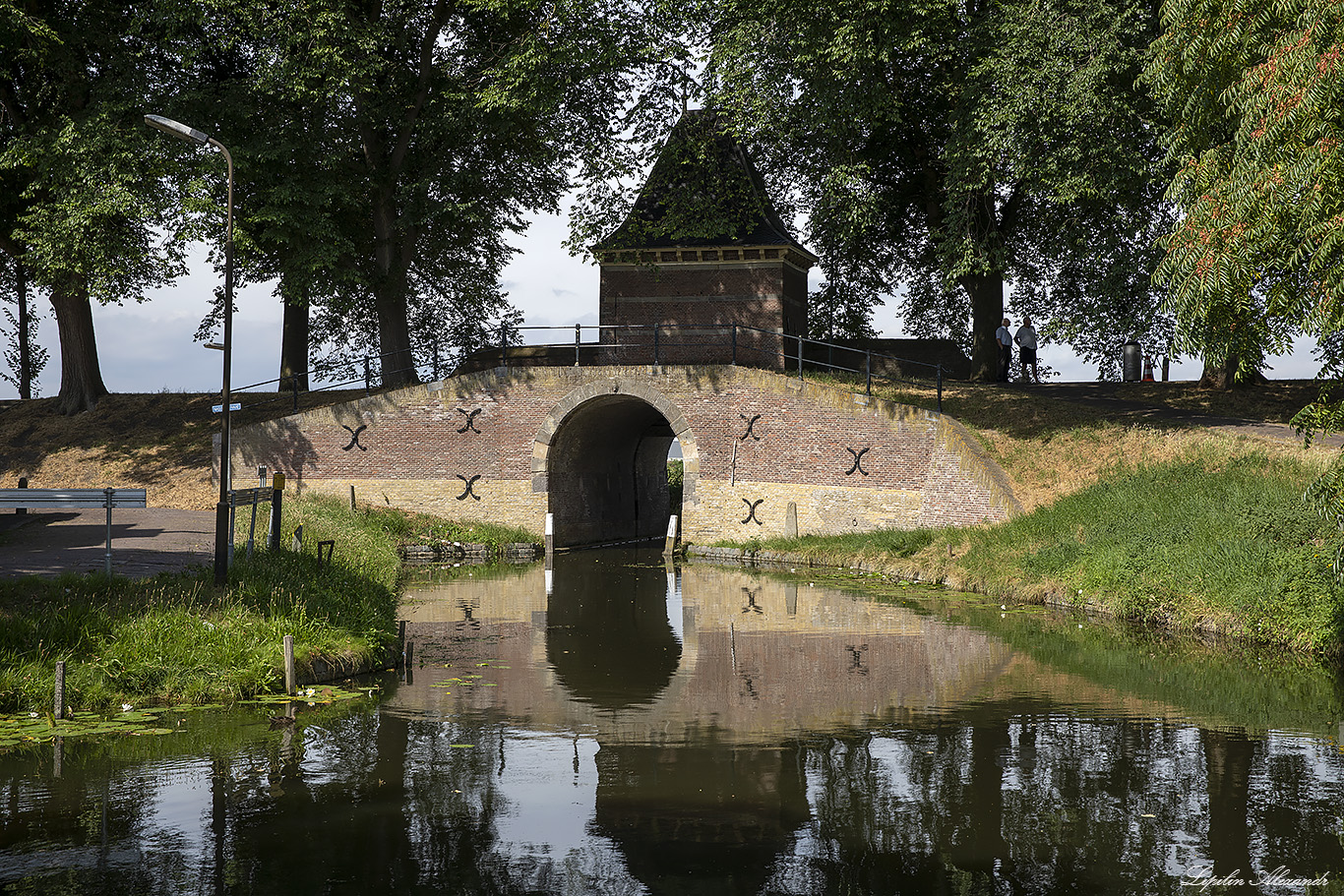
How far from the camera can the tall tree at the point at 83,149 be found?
24188mm

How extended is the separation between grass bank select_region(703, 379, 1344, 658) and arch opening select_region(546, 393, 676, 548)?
571 centimetres

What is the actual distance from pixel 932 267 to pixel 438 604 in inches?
717

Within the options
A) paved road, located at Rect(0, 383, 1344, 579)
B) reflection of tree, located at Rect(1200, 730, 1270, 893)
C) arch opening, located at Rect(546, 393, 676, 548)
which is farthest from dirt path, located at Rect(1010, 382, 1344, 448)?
arch opening, located at Rect(546, 393, 676, 548)

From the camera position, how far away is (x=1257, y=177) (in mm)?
9836

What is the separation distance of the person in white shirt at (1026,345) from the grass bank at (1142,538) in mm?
5981

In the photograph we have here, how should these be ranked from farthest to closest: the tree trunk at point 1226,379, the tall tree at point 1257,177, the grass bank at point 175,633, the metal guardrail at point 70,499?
the tree trunk at point 1226,379, the metal guardrail at point 70,499, the grass bank at point 175,633, the tall tree at point 1257,177

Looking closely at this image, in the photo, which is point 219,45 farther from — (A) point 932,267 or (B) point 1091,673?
(B) point 1091,673

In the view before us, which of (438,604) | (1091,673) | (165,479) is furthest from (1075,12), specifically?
(165,479)

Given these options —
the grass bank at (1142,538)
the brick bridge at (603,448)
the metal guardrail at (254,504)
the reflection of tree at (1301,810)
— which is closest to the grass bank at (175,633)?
the metal guardrail at (254,504)

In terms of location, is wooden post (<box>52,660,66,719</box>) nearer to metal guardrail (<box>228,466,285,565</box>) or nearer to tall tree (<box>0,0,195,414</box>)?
metal guardrail (<box>228,466,285,565</box>)

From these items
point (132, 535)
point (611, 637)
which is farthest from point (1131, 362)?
point (132, 535)

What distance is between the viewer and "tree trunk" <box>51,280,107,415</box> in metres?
29.4

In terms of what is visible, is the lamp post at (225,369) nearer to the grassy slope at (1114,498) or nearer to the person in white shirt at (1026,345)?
the grassy slope at (1114,498)

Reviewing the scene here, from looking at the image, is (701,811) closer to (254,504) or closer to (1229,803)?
(1229,803)
